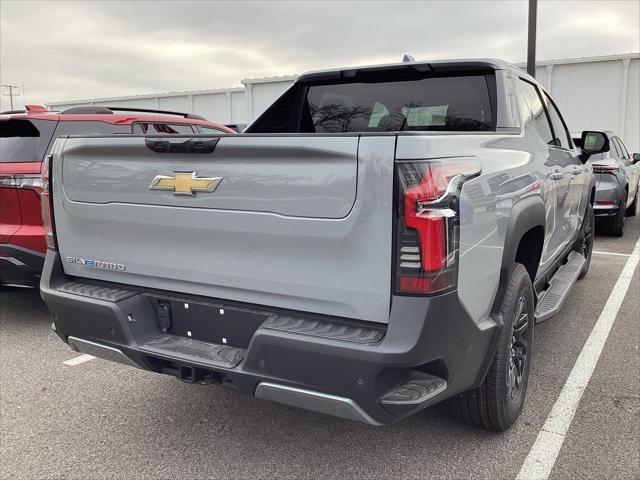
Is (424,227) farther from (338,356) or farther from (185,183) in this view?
(185,183)

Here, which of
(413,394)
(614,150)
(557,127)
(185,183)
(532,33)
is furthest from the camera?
(532,33)

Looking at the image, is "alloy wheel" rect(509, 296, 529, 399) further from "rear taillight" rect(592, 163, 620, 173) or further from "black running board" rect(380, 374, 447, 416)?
"rear taillight" rect(592, 163, 620, 173)

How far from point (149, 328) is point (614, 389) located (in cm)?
285

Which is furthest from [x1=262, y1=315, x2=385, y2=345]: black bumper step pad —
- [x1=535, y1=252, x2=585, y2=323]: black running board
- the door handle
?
the door handle

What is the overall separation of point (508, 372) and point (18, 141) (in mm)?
4263

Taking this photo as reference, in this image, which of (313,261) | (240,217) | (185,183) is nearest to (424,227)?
(313,261)

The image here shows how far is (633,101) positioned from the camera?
639 inches

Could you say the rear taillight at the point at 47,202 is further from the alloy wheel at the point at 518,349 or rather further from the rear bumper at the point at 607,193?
the rear bumper at the point at 607,193

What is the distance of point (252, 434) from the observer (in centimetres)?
305

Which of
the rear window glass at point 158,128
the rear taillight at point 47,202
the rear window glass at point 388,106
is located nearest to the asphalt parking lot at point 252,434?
the rear taillight at point 47,202

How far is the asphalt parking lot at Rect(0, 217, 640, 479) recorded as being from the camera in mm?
2721

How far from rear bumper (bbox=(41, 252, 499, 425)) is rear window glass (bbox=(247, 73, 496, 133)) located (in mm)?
1673

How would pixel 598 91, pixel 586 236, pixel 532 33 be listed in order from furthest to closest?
pixel 598 91 → pixel 532 33 → pixel 586 236

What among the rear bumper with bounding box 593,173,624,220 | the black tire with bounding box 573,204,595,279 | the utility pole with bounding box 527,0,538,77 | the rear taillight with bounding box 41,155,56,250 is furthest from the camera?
the utility pole with bounding box 527,0,538,77
